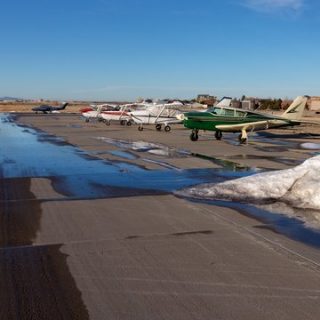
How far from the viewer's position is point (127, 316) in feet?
14.6

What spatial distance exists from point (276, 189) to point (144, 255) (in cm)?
480

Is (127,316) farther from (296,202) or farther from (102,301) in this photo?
(296,202)

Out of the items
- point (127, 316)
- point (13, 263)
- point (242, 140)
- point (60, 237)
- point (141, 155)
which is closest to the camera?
point (127, 316)

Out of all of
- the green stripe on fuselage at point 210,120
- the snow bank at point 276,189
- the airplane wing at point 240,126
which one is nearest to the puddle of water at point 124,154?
the snow bank at point 276,189

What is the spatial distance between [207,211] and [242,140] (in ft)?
57.2

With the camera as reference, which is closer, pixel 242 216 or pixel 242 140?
pixel 242 216

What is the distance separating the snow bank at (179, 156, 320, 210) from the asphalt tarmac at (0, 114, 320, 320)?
0.66m

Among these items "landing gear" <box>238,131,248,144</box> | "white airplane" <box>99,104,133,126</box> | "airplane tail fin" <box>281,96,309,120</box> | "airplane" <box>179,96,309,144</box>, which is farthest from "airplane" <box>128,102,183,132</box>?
"landing gear" <box>238,131,248,144</box>

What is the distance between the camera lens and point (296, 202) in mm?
9477

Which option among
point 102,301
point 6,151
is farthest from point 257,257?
point 6,151

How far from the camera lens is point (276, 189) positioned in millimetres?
10297

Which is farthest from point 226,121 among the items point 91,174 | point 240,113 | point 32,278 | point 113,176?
point 32,278

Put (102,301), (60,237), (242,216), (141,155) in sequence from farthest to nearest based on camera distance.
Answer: (141,155) → (242,216) → (60,237) → (102,301)

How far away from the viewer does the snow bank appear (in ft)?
31.6
